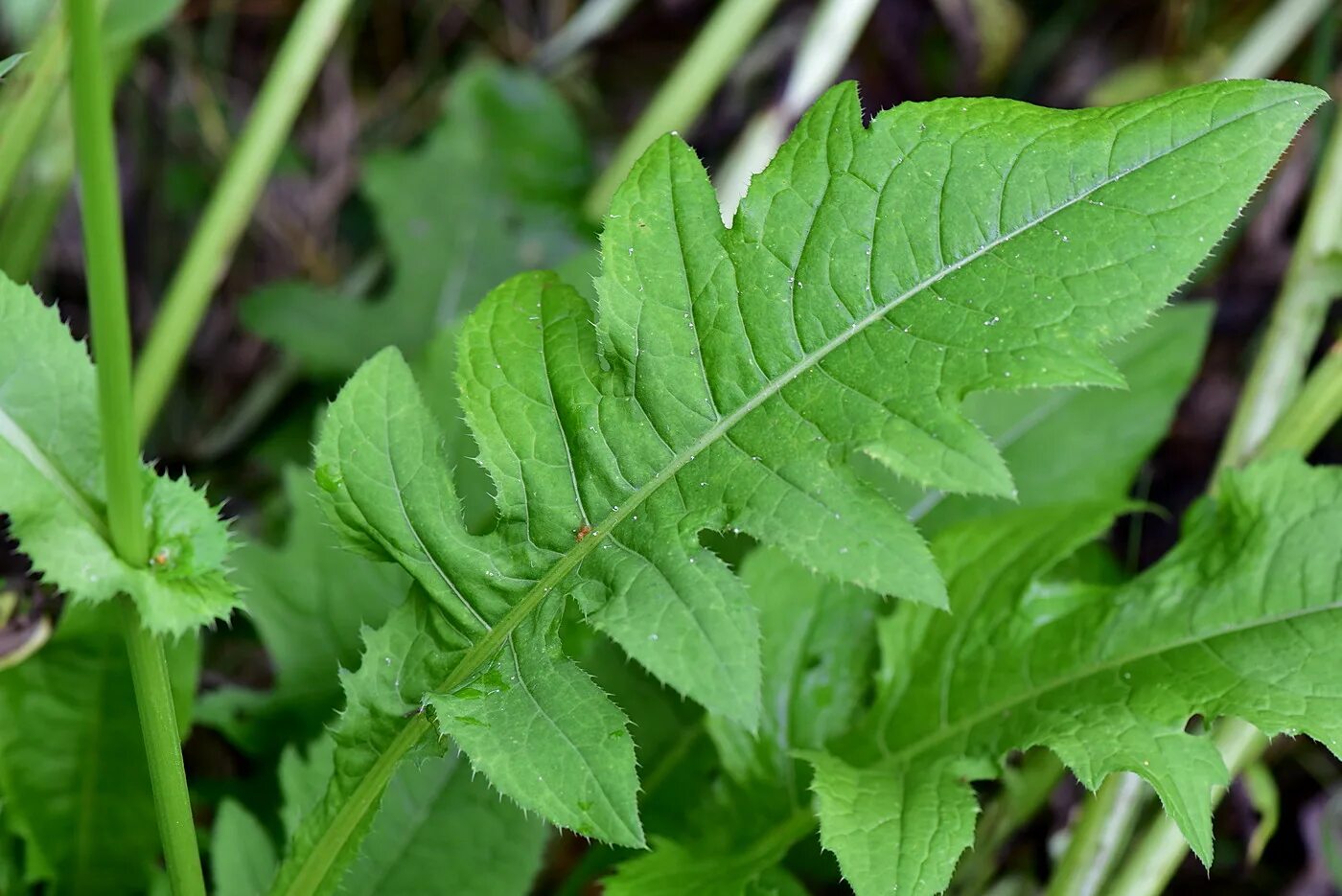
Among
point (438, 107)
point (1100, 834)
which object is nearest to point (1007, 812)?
point (1100, 834)

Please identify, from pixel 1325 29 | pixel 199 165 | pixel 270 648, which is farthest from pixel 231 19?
pixel 1325 29

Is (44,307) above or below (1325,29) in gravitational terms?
above

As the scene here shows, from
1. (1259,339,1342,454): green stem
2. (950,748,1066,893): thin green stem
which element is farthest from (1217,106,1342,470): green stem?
(950,748,1066,893): thin green stem

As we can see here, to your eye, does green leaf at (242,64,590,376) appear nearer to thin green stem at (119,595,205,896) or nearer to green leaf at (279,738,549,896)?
green leaf at (279,738,549,896)

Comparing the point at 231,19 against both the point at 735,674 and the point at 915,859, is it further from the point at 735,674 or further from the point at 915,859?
the point at 915,859

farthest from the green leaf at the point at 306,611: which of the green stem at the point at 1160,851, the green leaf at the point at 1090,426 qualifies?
the green stem at the point at 1160,851

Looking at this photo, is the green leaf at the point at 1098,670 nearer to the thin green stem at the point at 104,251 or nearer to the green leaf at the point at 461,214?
the thin green stem at the point at 104,251

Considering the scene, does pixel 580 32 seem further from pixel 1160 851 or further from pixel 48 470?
pixel 1160 851
